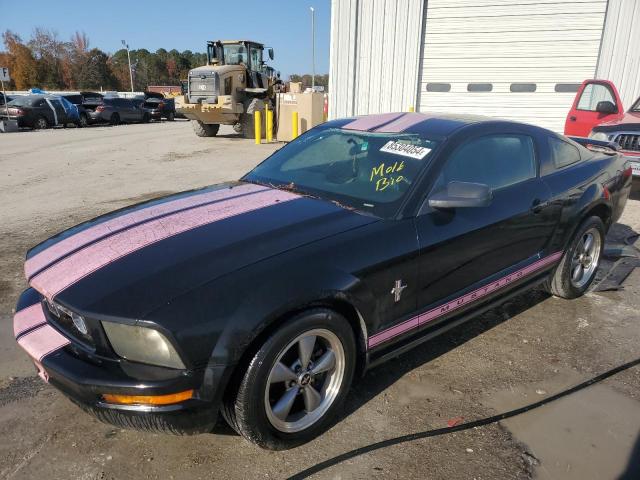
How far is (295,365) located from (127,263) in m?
0.89

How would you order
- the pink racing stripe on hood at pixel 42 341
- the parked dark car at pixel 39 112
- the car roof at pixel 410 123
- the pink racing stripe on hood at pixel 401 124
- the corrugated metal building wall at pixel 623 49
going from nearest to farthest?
the pink racing stripe on hood at pixel 42 341
the car roof at pixel 410 123
the pink racing stripe on hood at pixel 401 124
the corrugated metal building wall at pixel 623 49
the parked dark car at pixel 39 112

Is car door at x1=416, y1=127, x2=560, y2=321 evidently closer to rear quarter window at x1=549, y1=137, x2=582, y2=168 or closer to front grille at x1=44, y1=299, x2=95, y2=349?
rear quarter window at x1=549, y1=137, x2=582, y2=168

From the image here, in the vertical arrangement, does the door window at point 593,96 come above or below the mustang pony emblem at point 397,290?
above

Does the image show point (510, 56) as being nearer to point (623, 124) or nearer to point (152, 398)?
point (623, 124)

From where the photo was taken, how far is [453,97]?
11945 millimetres

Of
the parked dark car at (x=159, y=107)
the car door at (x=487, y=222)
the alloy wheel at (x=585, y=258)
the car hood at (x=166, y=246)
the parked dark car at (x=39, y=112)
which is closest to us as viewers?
the car hood at (x=166, y=246)

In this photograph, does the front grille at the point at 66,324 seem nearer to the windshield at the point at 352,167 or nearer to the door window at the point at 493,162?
the windshield at the point at 352,167

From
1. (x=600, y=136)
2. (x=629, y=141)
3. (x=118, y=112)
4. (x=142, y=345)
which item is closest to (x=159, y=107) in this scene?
(x=118, y=112)

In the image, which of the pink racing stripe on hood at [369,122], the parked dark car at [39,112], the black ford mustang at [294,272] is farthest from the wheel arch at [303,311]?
the parked dark car at [39,112]

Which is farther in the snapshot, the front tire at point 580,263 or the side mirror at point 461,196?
the front tire at point 580,263

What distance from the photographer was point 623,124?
7188 millimetres

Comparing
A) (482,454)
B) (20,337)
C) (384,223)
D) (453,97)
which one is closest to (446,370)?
(482,454)

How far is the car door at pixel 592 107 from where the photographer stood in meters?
8.18

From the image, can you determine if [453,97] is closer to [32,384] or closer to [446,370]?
[446,370]
